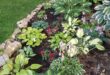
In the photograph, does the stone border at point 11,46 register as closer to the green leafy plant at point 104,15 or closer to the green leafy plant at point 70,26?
the green leafy plant at point 70,26

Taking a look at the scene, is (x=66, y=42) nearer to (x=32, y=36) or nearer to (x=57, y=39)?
(x=57, y=39)

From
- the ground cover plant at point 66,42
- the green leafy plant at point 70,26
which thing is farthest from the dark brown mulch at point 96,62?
the green leafy plant at point 70,26

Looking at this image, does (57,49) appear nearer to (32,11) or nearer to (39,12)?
(39,12)

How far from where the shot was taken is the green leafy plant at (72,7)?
634 centimetres

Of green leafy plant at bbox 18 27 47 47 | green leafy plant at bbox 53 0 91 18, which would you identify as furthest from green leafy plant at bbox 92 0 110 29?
green leafy plant at bbox 18 27 47 47

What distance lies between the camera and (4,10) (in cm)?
789

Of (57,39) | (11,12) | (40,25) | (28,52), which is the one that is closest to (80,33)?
(57,39)

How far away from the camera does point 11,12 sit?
7.81 meters

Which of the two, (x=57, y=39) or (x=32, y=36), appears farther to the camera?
(x=32, y=36)

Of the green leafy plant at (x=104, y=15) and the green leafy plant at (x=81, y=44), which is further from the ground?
the green leafy plant at (x=104, y=15)

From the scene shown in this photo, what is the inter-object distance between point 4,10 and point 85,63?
3182 millimetres

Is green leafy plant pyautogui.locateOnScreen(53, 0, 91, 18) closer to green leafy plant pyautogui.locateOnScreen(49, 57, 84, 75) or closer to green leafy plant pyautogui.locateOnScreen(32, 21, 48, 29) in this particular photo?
green leafy plant pyautogui.locateOnScreen(32, 21, 48, 29)

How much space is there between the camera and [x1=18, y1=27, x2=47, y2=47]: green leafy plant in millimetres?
6027

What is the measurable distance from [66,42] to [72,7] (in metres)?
0.94
